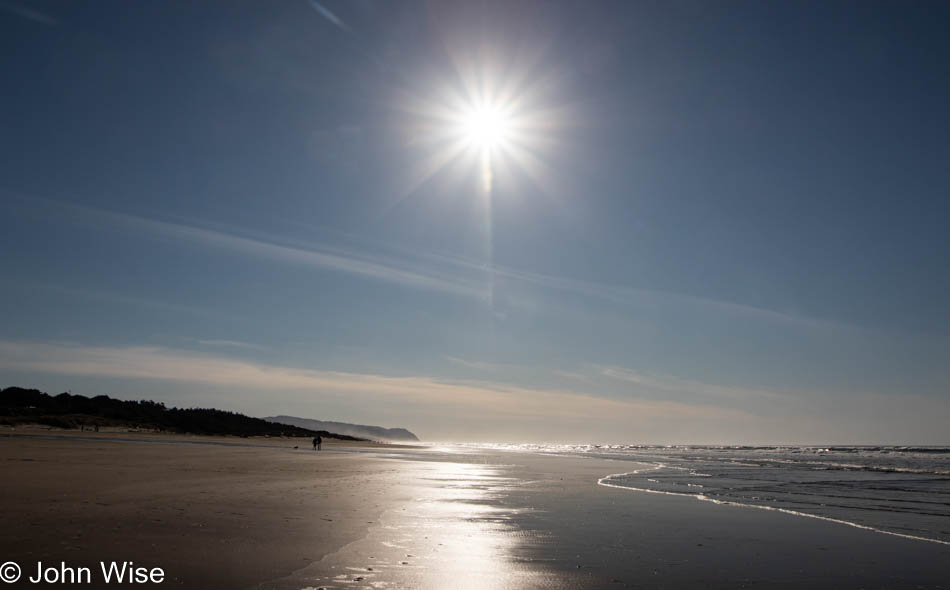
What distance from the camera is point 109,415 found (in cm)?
7688

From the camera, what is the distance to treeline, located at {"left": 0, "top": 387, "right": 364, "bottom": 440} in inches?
2611

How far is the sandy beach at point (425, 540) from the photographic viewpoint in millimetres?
7727

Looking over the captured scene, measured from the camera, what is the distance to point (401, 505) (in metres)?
15.0

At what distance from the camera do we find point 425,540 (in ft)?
33.3

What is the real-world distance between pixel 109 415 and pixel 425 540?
A: 83.4 meters

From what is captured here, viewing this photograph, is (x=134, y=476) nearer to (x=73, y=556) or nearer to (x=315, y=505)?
(x=315, y=505)

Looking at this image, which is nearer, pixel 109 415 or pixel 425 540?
pixel 425 540

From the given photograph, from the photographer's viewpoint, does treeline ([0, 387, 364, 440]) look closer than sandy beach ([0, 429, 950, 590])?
No

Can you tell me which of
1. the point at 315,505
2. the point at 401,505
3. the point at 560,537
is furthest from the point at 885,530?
the point at 315,505

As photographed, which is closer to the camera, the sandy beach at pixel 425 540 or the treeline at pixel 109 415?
the sandy beach at pixel 425 540

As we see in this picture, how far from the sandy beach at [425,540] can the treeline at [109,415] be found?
6151 cm

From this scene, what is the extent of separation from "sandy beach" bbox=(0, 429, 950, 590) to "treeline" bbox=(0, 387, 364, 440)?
61.5 meters

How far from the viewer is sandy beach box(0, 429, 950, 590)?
7727mm

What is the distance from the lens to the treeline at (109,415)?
66312 millimetres
